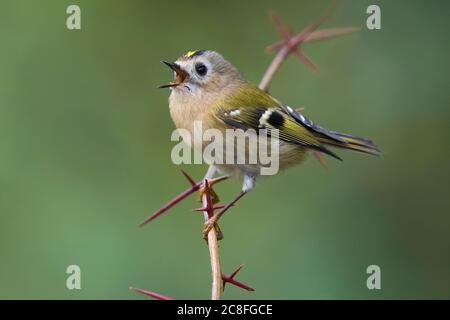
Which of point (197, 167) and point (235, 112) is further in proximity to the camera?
point (197, 167)

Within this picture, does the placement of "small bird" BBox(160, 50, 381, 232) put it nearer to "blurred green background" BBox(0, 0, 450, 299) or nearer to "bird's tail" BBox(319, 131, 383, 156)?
"bird's tail" BBox(319, 131, 383, 156)

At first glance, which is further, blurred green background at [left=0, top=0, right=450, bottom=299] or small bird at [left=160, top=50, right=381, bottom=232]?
blurred green background at [left=0, top=0, right=450, bottom=299]

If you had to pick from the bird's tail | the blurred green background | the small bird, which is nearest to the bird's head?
the small bird

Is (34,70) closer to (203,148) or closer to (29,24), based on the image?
(29,24)

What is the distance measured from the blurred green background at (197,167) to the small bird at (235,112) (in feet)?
1.82

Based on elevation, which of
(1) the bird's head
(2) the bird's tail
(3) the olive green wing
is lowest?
(2) the bird's tail

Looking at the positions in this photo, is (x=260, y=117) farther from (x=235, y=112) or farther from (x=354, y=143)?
(x=354, y=143)

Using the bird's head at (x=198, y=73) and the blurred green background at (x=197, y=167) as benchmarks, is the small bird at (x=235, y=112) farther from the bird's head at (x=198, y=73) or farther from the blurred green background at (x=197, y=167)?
the blurred green background at (x=197, y=167)

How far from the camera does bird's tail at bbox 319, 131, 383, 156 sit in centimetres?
249

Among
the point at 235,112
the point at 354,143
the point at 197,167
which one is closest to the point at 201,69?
the point at 235,112

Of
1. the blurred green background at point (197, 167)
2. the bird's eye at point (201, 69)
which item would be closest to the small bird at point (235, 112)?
the bird's eye at point (201, 69)

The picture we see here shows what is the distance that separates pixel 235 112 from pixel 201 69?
0.19 metres

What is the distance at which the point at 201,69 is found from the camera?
2.46m

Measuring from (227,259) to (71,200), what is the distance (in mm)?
718
